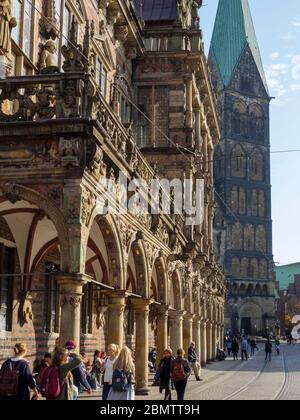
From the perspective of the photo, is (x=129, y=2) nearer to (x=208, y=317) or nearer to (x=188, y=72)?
(x=188, y=72)

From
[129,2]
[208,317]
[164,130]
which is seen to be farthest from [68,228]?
[208,317]

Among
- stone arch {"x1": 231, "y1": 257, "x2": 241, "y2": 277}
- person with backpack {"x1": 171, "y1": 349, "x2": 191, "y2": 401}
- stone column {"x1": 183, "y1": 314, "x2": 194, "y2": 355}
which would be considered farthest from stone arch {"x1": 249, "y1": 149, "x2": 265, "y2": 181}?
person with backpack {"x1": 171, "y1": 349, "x2": 191, "y2": 401}

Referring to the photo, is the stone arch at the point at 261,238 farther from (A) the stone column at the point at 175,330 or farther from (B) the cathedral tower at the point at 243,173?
(A) the stone column at the point at 175,330

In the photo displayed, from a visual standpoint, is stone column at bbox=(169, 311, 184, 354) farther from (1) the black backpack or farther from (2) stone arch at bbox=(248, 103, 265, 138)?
(2) stone arch at bbox=(248, 103, 265, 138)

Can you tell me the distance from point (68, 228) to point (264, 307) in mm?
89657

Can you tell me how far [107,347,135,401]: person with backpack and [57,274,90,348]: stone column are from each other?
2.32 metres

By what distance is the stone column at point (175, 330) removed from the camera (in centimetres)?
2531

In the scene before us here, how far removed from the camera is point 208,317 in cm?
3947

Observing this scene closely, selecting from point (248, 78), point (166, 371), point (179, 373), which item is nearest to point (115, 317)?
point (166, 371)

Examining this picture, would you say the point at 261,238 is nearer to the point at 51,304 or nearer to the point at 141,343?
the point at 141,343

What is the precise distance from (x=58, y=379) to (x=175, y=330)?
16038 millimetres

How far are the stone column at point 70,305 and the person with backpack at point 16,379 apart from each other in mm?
3328

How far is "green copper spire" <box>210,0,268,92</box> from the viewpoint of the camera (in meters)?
111

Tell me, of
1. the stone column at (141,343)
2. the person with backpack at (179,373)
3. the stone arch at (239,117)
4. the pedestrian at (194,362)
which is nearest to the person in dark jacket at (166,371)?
the person with backpack at (179,373)
